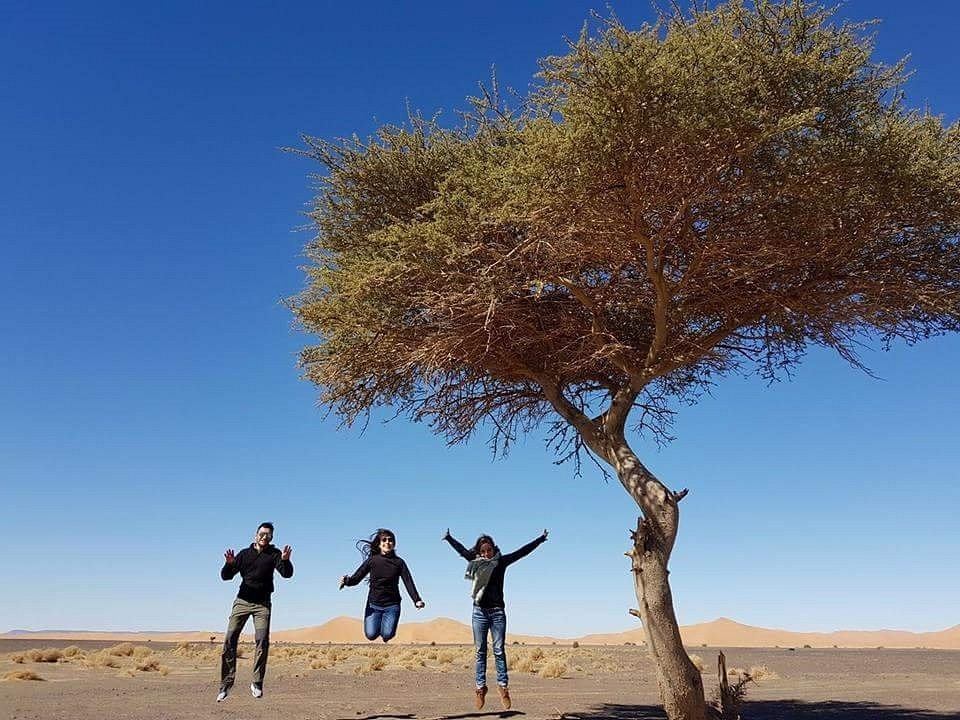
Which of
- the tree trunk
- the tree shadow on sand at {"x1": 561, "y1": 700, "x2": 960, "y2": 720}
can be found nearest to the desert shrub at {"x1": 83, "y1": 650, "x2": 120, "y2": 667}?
the tree shadow on sand at {"x1": 561, "y1": 700, "x2": 960, "y2": 720}

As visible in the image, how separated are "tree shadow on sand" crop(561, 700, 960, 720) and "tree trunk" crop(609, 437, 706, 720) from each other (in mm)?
1920

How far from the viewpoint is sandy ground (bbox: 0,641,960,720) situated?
50.4ft

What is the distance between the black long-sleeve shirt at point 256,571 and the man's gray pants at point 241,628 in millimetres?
104

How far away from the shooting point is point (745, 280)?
14023 mm

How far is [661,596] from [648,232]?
5230 mm

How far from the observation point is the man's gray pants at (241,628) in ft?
39.5

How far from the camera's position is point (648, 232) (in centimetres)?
1279

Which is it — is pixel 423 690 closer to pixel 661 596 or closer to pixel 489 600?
pixel 489 600

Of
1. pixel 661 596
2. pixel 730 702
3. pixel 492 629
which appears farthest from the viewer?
pixel 730 702

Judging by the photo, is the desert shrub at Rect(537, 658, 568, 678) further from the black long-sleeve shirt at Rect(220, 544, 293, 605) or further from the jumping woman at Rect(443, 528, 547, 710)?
the black long-sleeve shirt at Rect(220, 544, 293, 605)

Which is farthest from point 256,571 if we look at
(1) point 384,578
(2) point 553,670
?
(2) point 553,670

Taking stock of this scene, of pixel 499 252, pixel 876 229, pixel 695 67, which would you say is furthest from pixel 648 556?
pixel 695 67

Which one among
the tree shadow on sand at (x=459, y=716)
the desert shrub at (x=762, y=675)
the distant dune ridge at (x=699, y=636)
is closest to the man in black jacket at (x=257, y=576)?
the tree shadow on sand at (x=459, y=716)

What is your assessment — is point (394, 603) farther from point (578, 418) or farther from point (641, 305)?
point (641, 305)
